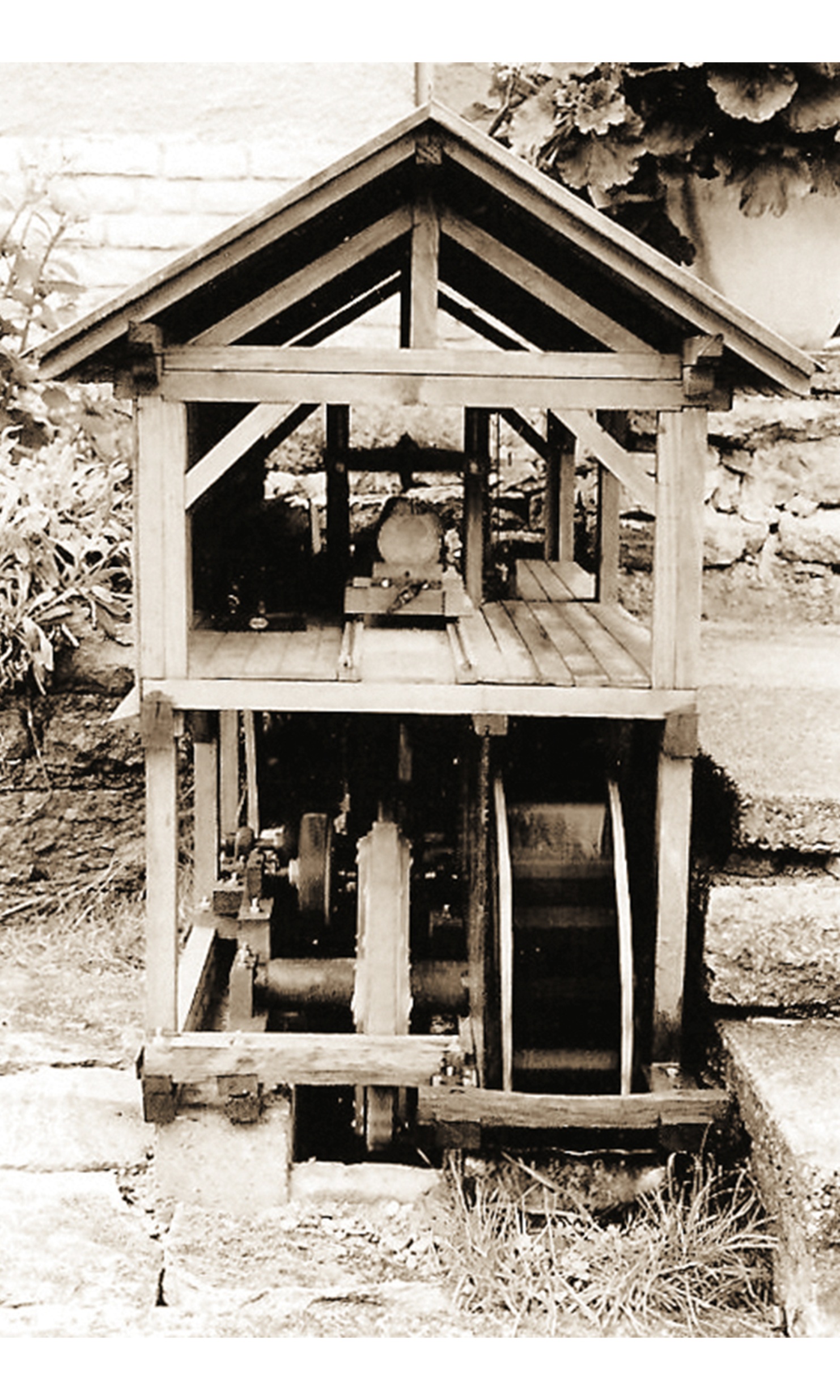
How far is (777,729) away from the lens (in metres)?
4.05

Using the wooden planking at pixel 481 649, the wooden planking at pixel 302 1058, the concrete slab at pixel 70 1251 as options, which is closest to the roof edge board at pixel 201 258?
the wooden planking at pixel 481 649

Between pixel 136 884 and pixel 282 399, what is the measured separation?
2667mm

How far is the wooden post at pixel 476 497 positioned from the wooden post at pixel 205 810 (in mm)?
964

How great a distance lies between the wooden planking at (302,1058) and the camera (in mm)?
3471

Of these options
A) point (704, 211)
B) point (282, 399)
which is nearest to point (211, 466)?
point (282, 399)

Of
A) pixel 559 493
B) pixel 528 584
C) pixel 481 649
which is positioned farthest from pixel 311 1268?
pixel 559 493

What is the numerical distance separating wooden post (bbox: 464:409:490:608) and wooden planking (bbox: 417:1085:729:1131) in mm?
1437

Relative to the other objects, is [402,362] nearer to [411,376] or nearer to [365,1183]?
[411,376]

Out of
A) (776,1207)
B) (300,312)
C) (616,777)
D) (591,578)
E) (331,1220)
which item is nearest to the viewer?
(776,1207)

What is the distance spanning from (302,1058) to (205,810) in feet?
4.04

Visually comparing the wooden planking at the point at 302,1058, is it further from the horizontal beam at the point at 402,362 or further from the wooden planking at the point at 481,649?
the horizontal beam at the point at 402,362

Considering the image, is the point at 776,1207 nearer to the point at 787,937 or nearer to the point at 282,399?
the point at 787,937

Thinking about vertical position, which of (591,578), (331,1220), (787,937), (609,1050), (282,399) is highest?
(282,399)

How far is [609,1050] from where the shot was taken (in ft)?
11.9
